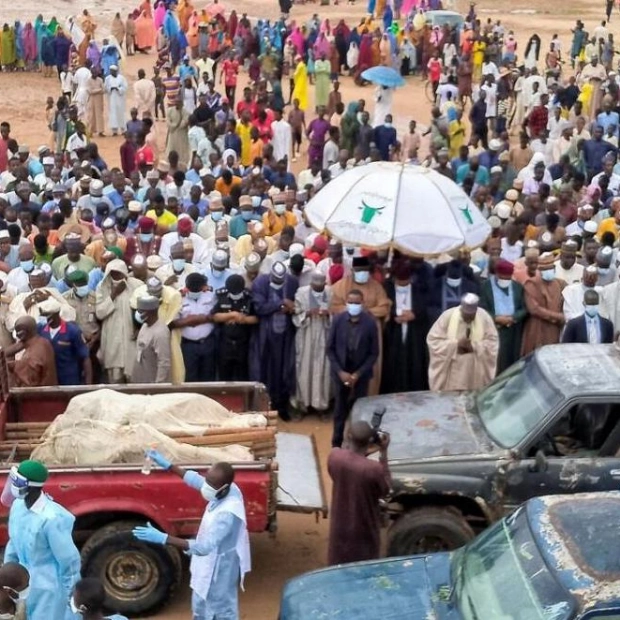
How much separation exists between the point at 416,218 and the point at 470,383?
168 cm

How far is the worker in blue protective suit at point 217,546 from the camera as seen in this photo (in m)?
6.77


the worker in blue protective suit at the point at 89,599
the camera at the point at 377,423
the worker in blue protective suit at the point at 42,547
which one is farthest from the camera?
the camera at the point at 377,423

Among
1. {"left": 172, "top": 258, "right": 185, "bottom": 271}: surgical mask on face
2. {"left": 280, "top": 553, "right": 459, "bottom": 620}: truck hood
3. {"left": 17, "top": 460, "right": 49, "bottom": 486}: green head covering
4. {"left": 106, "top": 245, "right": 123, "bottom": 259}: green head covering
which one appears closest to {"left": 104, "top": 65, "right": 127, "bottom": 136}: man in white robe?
{"left": 106, "top": 245, "right": 123, "bottom": 259}: green head covering

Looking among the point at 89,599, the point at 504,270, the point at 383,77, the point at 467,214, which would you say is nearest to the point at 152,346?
the point at 467,214

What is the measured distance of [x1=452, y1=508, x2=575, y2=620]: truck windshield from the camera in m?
5.51

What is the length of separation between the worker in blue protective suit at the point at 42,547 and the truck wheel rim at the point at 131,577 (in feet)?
3.82

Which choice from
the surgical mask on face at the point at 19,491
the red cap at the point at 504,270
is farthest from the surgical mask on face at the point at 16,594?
the red cap at the point at 504,270

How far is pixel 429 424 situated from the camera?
8648mm

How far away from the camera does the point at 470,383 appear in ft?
33.4

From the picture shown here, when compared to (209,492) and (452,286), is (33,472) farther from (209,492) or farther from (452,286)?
(452,286)

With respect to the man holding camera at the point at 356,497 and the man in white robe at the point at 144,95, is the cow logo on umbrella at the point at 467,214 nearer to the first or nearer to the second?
the man holding camera at the point at 356,497

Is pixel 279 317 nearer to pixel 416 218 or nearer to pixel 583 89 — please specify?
pixel 416 218

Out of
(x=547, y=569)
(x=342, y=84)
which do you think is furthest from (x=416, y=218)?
(x=342, y=84)

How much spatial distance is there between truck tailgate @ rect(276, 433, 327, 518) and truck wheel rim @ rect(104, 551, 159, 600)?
972mm
